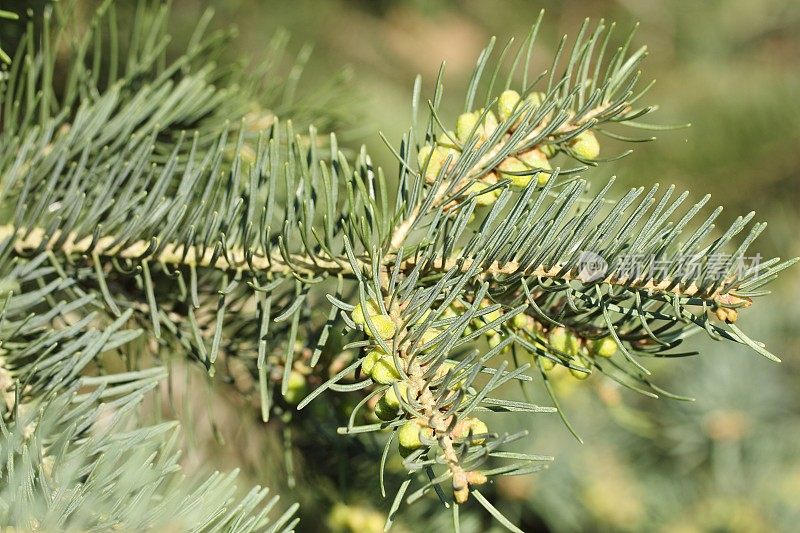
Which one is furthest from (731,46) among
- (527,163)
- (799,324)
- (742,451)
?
(527,163)

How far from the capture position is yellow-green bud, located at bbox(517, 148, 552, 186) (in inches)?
13.0

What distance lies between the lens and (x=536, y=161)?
1.09ft

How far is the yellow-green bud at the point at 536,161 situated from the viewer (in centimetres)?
33

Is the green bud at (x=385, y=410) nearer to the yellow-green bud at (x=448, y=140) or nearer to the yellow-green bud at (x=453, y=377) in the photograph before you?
the yellow-green bud at (x=453, y=377)

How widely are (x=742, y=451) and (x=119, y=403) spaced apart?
74 cm

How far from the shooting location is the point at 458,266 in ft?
0.98

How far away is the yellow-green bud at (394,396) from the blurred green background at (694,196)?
20 cm

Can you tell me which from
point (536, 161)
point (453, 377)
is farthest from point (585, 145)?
point (453, 377)

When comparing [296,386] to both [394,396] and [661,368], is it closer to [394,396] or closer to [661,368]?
[394,396]

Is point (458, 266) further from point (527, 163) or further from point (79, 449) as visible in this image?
point (79, 449)

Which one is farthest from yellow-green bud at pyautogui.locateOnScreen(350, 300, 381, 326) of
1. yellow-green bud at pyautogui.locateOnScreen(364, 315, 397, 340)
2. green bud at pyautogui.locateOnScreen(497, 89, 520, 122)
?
green bud at pyautogui.locateOnScreen(497, 89, 520, 122)

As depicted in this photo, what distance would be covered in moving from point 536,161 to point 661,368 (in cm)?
53

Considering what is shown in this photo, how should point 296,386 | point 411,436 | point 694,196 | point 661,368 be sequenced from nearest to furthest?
point 411,436
point 296,386
point 661,368
point 694,196

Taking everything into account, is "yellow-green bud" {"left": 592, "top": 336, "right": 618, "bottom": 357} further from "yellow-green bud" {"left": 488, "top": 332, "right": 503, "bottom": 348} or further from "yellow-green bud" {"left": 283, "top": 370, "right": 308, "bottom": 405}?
"yellow-green bud" {"left": 283, "top": 370, "right": 308, "bottom": 405}
